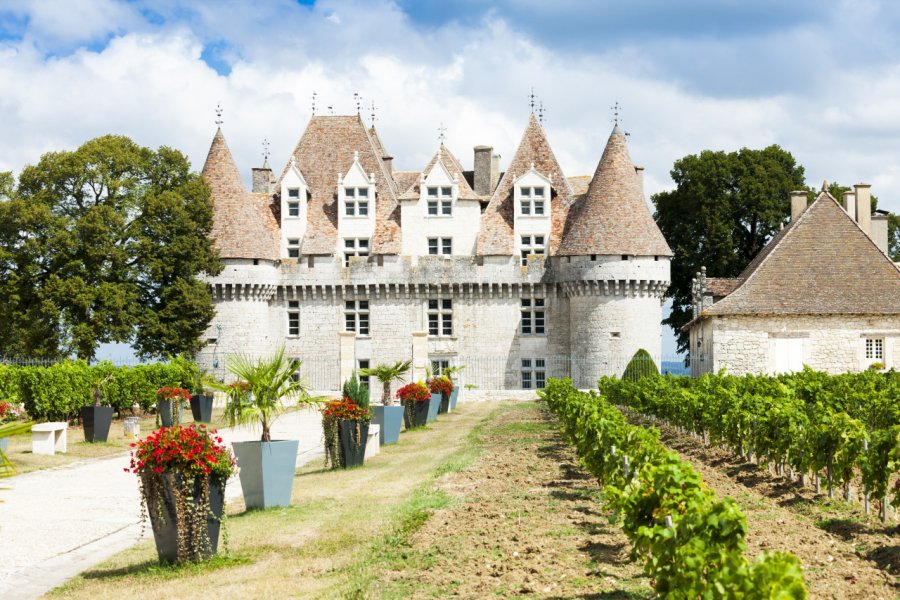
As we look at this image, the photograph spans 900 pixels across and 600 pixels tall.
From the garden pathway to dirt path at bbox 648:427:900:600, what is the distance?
21.1ft

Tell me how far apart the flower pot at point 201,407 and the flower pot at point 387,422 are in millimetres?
10401

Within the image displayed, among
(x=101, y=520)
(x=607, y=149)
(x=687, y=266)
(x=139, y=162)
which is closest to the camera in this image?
(x=101, y=520)

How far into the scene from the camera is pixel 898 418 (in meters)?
18.5

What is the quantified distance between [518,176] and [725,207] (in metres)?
12.2

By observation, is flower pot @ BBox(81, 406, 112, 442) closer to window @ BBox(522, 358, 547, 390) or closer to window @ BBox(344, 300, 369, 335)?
window @ BBox(344, 300, 369, 335)

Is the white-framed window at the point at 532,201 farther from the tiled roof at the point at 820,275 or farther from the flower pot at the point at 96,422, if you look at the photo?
the flower pot at the point at 96,422

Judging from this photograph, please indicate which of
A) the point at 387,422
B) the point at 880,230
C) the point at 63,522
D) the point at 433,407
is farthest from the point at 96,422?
the point at 880,230

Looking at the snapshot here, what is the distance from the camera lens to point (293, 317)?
174ft

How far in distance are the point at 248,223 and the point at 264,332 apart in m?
5.03

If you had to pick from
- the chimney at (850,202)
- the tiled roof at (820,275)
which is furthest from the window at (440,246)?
the chimney at (850,202)

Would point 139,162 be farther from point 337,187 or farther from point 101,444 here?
point 101,444

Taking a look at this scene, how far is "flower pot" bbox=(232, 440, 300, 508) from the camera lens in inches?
546

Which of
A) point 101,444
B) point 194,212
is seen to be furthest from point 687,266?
point 101,444

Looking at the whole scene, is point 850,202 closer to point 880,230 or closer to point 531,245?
point 880,230
